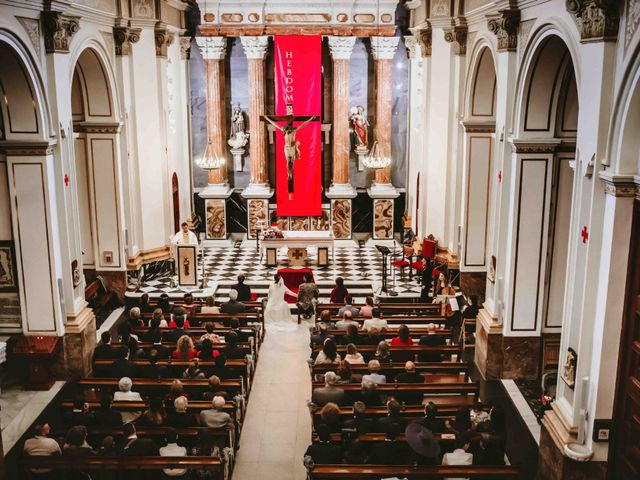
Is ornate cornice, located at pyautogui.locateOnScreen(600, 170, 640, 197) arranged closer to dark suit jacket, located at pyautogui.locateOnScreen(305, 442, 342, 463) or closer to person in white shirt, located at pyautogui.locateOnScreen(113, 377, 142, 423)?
dark suit jacket, located at pyautogui.locateOnScreen(305, 442, 342, 463)

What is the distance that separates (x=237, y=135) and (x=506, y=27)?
12.5 metres

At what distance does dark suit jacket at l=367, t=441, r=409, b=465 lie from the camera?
845 cm

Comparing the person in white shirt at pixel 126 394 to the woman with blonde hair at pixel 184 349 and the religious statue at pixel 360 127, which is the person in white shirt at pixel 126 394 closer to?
the woman with blonde hair at pixel 184 349

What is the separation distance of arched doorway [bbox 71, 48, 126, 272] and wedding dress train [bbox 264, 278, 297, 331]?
4.00 metres

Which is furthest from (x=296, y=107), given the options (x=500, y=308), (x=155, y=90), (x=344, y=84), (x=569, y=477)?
(x=569, y=477)

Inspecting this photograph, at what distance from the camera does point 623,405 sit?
824cm

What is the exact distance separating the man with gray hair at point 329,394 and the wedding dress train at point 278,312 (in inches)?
198

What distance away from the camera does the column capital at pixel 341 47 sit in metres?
21.4

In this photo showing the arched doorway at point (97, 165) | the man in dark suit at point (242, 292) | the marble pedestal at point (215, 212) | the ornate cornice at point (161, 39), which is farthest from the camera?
the marble pedestal at point (215, 212)

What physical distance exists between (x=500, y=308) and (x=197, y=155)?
13313 mm

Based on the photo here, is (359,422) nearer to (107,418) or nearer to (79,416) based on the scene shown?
(107,418)

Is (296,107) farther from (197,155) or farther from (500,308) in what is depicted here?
(500,308)

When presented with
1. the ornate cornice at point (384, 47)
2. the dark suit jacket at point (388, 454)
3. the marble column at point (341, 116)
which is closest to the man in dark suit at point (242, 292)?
the dark suit jacket at point (388, 454)

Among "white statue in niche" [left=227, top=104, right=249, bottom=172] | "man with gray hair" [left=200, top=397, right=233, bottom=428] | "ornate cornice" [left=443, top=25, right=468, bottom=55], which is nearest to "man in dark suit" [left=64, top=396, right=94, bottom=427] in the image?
"man with gray hair" [left=200, top=397, right=233, bottom=428]
